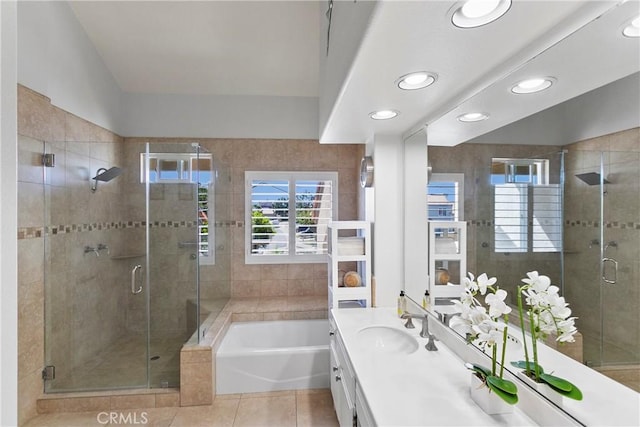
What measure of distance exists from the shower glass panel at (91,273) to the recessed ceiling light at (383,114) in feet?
7.54

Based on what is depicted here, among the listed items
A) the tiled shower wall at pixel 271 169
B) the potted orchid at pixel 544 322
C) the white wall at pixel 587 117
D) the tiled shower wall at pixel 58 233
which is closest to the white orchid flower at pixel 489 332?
the potted orchid at pixel 544 322

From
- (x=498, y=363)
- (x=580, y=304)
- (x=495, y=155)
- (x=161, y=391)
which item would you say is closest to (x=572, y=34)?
(x=495, y=155)

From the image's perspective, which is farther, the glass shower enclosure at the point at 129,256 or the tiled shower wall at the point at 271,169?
the tiled shower wall at the point at 271,169

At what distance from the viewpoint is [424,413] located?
1033 mm

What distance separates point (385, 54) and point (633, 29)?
0.65 metres

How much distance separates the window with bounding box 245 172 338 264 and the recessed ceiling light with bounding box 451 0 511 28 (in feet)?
9.28

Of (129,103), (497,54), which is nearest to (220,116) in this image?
(129,103)

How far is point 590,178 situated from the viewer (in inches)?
34.2

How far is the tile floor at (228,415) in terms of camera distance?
217cm

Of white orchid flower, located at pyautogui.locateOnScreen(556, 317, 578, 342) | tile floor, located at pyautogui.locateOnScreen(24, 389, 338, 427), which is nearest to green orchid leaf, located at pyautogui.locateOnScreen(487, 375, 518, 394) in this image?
white orchid flower, located at pyautogui.locateOnScreen(556, 317, 578, 342)

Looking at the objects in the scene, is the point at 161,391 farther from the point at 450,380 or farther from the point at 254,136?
the point at 254,136

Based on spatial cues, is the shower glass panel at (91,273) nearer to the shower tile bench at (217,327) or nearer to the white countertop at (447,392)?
the shower tile bench at (217,327)

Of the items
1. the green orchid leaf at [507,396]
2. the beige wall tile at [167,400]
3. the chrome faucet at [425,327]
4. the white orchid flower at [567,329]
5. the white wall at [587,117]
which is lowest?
the beige wall tile at [167,400]

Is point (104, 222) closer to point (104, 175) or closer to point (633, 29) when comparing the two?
point (104, 175)
